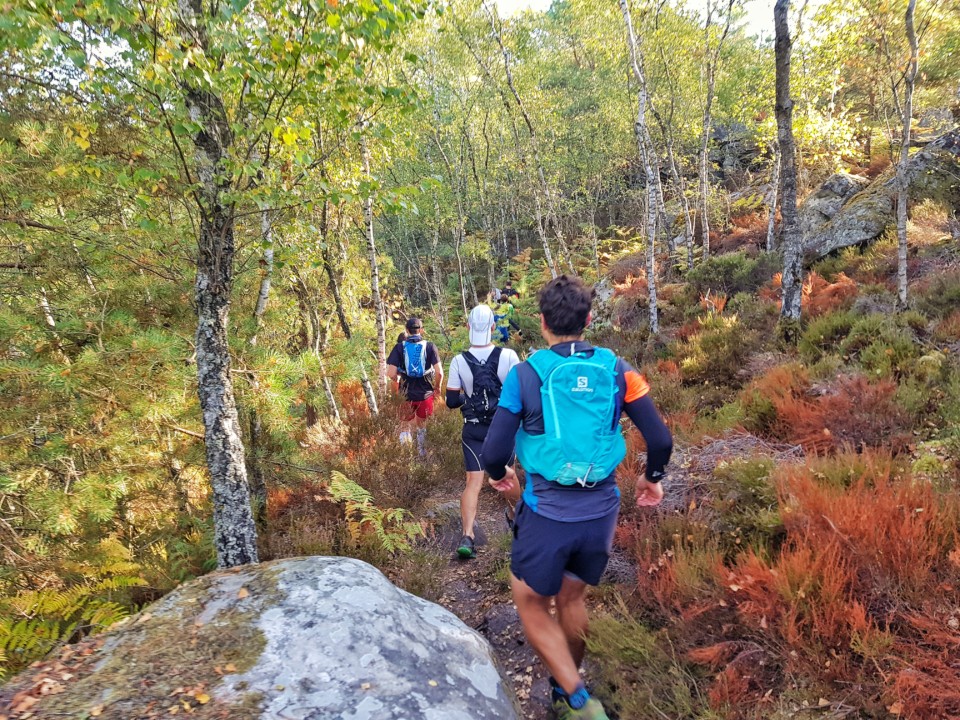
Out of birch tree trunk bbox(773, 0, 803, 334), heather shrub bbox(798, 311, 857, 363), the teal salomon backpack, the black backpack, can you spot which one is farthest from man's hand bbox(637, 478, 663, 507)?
birch tree trunk bbox(773, 0, 803, 334)

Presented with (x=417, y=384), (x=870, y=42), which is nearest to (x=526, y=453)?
(x=417, y=384)

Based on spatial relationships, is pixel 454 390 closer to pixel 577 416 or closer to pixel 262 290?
pixel 577 416

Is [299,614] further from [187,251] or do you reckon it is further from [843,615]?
[843,615]

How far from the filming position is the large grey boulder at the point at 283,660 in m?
1.92

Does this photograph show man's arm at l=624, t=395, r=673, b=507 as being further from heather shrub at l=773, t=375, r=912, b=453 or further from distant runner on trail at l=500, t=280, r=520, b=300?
distant runner on trail at l=500, t=280, r=520, b=300

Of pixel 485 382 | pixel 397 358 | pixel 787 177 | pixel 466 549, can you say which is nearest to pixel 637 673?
pixel 466 549

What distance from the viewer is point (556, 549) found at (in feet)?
7.82

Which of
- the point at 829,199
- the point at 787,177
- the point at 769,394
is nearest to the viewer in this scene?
the point at 769,394

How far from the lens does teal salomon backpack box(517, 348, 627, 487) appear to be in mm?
2312

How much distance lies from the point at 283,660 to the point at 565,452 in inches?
A: 63.7

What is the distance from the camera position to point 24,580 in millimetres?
2906

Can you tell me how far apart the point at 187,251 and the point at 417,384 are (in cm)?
355

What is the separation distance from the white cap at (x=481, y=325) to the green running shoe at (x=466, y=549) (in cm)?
193

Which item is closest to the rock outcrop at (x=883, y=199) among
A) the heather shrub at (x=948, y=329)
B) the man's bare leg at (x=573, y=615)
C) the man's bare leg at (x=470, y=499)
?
the heather shrub at (x=948, y=329)
